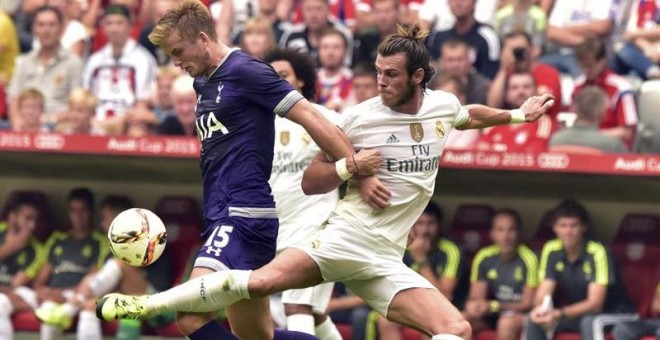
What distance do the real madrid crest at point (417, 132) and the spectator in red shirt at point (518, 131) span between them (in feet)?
12.0

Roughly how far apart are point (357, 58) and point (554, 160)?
234 centimetres

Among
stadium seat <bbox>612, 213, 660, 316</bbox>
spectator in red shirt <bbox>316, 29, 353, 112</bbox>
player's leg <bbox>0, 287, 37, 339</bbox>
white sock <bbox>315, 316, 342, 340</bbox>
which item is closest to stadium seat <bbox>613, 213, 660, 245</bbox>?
stadium seat <bbox>612, 213, 660, 316</bbox>

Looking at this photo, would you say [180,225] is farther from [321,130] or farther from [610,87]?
[321,130]

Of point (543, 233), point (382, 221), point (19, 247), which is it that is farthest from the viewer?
point (19, 247)

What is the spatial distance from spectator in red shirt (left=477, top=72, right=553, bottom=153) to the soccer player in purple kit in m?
4.02

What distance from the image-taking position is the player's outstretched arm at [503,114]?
8.31 metres

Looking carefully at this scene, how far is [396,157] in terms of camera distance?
7848 millimetres

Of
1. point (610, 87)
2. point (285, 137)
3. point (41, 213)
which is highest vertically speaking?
point (610, 87)

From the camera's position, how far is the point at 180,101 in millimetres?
12602

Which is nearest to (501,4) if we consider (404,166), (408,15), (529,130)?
(408,15)

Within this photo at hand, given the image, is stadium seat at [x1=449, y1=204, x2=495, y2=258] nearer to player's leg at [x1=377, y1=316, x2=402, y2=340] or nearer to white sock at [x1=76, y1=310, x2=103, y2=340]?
player's leg at [x1=377, y1=316, x2=402, y2=340]

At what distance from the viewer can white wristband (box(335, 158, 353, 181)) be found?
762 centimetres

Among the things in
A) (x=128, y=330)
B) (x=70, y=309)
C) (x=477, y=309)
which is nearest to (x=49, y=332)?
(x=70, y=309)

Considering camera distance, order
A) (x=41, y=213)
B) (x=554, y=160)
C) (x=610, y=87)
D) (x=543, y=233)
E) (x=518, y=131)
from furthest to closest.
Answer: (x=41, y=213) < (x=543, y=233) < (x=610, y=87) < (x=518, y=131) < (x=554, y=160)
